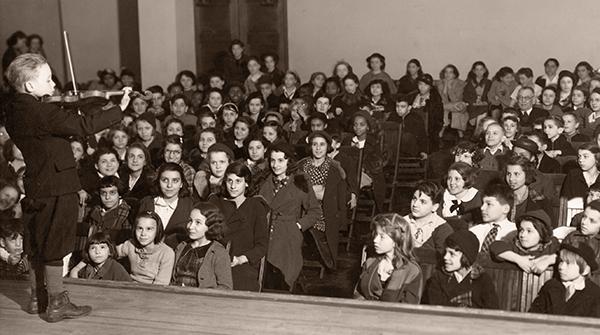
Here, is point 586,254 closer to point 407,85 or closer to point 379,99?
point 379,99

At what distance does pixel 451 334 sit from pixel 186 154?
4530 mm

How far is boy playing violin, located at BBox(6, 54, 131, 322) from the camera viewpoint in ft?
11.6

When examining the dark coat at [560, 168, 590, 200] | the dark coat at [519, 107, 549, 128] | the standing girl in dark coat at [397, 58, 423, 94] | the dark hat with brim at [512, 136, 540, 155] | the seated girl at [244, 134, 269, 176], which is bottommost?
the dark coat at [560, 168, 590, 200]

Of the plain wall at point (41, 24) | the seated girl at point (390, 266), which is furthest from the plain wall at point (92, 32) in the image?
the seated girl at point (390, 266)

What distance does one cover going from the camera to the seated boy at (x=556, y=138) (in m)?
7.09

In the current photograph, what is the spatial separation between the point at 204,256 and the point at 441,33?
7.22 meters

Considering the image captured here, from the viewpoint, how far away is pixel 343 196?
6.38 m

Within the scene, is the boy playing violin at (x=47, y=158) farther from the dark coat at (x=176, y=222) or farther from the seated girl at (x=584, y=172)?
the seated girl at (x=584, y=172)

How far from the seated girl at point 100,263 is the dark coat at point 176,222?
1.75 feet

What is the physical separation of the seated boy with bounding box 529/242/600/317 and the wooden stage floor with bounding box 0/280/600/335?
494mm

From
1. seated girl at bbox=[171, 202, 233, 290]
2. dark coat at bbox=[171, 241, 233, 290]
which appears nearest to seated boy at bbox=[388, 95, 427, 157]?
seated girl at bbox=[171, 202, 233, 290]

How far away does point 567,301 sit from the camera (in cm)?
408

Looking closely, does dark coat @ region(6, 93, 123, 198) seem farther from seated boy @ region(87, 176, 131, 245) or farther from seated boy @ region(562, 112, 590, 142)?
seated boy @ region(562, 112, 590, 142)

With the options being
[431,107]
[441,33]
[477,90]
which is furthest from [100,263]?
[441,33]
